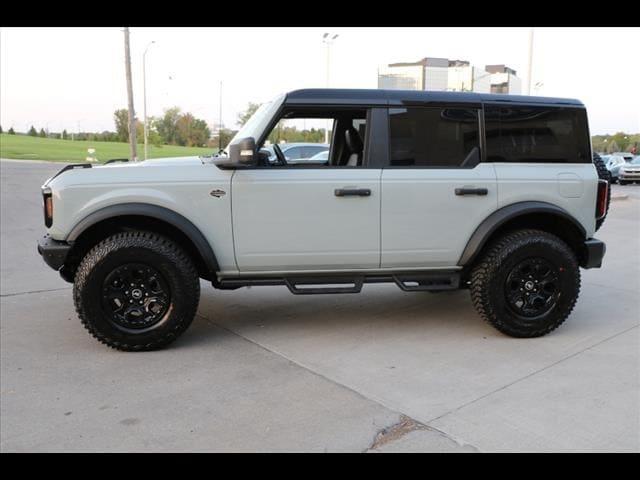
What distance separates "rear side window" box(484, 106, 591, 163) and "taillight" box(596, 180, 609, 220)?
0.27m

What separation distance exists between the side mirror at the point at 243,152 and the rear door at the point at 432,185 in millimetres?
1056

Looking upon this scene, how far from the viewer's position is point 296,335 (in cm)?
477

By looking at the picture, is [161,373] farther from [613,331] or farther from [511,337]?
[613,331]

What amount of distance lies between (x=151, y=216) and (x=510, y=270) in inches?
113

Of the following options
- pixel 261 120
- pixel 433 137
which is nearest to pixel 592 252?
pixel 433 137

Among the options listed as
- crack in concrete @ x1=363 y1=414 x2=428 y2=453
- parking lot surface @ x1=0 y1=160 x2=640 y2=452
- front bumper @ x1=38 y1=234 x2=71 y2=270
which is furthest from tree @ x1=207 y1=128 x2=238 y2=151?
crack in concrete @ x1=363 y1=414 x2=428 y2=453

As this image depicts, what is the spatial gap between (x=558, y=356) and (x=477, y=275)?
0.87m

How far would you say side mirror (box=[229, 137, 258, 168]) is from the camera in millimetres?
4199

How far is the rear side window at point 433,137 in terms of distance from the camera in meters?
4.57

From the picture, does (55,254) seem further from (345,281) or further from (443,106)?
(443,106)

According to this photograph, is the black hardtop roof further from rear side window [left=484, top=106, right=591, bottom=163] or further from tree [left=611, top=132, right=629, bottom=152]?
tree [left=611, top=132, right=629, bottom=152]

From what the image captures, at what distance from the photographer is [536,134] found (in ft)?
15.5

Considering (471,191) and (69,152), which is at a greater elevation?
(471,191)

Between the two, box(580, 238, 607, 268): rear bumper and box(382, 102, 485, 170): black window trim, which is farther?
box(580, 238, 607, 268): rear bumper
